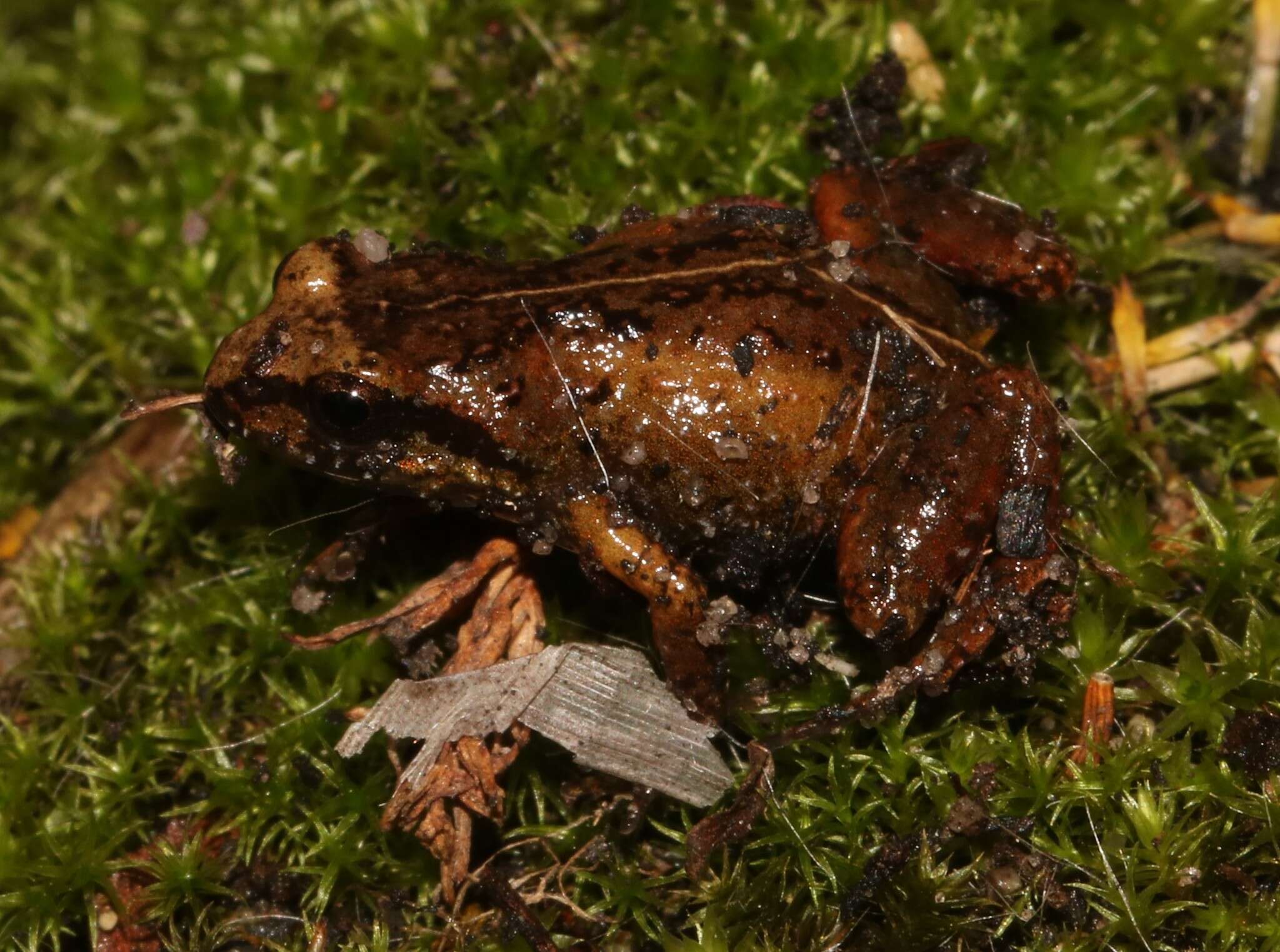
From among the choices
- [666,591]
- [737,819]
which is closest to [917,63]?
[666,591]

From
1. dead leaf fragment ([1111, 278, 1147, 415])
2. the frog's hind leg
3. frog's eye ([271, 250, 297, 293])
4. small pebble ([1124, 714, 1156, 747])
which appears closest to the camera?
the frog's hind leg

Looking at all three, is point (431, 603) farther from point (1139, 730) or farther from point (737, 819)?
point (1139, 730)

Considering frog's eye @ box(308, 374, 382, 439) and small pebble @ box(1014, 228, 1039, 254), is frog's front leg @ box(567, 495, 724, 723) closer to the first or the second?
frog's eye @ box(308, 374, 382, 439)

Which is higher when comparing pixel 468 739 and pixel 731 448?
pixel 731 448

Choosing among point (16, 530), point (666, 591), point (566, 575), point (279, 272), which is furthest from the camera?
Answer: point (16, 530)

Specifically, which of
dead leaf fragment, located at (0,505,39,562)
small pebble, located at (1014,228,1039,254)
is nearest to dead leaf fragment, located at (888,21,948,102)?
small pebble, located at (1014,228,1039,254)

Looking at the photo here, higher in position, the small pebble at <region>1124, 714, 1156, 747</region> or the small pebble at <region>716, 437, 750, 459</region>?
the small pebble at <region>716, 437, 750, 459</region>

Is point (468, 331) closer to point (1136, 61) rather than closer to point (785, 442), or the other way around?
point (785, 442)
